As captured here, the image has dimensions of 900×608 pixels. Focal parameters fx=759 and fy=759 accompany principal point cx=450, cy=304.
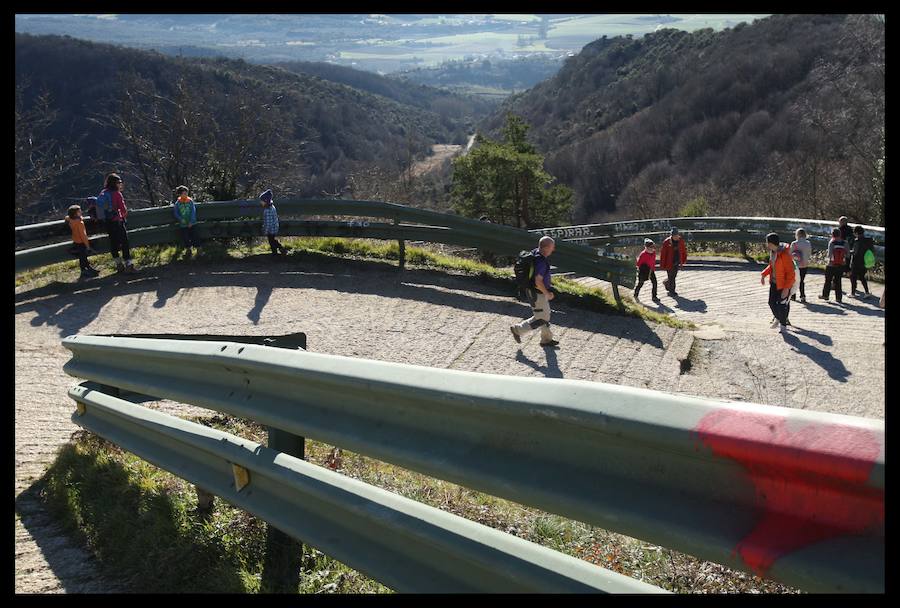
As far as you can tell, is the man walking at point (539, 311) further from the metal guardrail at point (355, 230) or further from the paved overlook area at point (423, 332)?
the metal guardrail at point (355, 230)

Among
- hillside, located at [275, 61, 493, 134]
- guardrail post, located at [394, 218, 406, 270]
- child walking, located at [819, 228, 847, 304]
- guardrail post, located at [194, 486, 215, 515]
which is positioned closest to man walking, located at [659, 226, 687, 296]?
child walking, located at [819, 228, 847, 304]

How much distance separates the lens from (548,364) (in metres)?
8.12

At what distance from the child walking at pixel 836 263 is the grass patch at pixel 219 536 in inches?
458

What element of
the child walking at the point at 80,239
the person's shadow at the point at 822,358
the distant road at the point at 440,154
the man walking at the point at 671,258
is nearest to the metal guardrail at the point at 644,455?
the person's shadow at the point at 822,358

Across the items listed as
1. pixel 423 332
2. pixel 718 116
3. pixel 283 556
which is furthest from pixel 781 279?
pixel 718 116

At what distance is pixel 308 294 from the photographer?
10.3m

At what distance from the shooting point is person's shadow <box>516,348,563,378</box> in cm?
789

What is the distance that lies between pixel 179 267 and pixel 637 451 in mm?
10888

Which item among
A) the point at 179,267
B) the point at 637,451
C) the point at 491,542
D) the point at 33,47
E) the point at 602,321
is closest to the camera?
the point at 637,451

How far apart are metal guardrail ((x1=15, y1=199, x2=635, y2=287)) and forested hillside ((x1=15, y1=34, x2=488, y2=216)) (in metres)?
5.54

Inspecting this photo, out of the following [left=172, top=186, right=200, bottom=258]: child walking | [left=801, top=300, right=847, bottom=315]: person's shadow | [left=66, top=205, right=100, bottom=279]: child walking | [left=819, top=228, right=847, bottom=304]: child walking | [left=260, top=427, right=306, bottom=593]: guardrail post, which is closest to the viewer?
[left=260, top=427, right=306, bottom=593]: guardrail post

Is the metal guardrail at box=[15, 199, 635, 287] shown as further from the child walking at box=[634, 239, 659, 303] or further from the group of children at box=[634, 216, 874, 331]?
the child walking at box=[634, 239, 659, 303]
